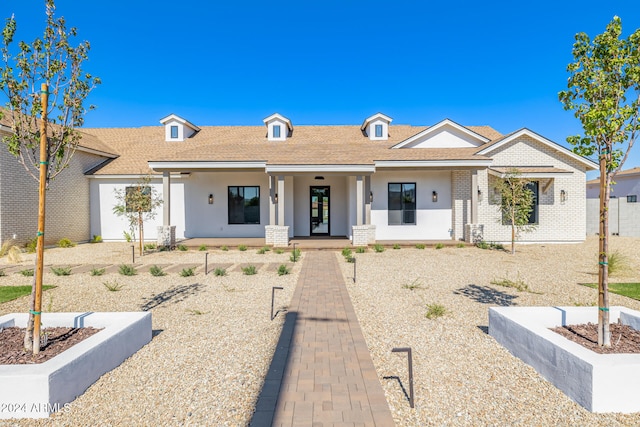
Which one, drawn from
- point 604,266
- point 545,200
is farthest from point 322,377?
Result: point 545,200

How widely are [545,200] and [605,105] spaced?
14282 mm

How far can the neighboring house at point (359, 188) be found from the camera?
13992 millimetres

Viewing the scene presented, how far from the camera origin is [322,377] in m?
3.46

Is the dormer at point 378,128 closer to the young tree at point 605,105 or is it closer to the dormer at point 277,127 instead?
the dormer at point 277,127

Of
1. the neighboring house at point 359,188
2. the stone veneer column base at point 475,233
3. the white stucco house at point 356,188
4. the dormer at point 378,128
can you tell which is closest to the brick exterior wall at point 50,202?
the white stucco house at point 356,188

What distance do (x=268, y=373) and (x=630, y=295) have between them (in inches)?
299

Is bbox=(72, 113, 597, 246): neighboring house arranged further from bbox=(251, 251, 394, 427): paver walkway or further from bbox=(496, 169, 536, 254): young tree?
bbox=(251, 251, 394, 427): paver walkway

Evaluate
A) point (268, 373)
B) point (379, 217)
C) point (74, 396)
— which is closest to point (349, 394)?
point (268, 373)

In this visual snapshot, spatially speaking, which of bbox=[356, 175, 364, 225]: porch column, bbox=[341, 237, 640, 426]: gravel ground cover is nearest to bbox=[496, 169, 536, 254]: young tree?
bbox=[341, 237, 640, 426]: gravel ground cover

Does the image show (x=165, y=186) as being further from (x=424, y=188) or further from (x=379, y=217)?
(x=424, y=188)

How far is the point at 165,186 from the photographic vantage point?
14.2 m

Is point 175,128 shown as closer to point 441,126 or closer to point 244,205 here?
point 244,205

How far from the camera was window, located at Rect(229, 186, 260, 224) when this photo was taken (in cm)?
1662

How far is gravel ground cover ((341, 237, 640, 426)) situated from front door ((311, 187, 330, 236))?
6.44 m
